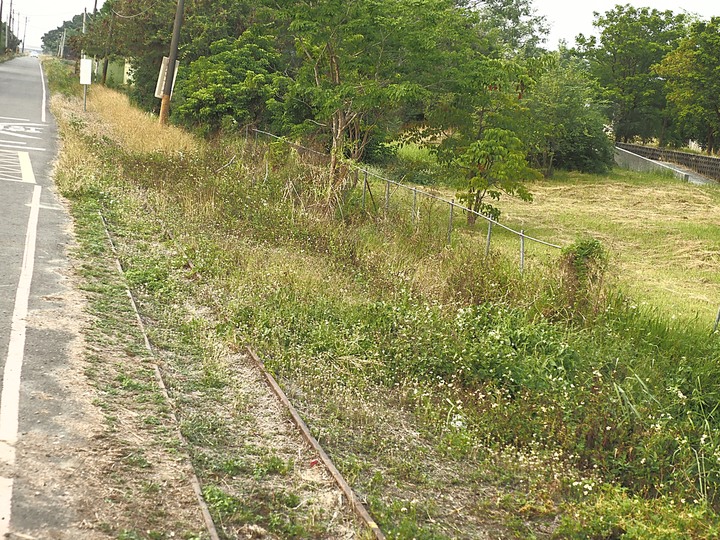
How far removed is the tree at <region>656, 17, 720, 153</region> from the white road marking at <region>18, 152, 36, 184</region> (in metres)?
39.5

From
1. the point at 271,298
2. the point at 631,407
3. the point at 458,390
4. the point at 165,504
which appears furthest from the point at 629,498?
the point at 271,298

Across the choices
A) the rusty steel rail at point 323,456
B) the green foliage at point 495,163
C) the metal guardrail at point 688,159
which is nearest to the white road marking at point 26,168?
the green foliage at point 495,163

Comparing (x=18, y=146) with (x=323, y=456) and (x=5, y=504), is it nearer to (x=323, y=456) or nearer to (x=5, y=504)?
(x=323, y=456)

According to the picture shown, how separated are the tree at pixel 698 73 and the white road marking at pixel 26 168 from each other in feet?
130

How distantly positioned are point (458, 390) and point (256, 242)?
6.21m

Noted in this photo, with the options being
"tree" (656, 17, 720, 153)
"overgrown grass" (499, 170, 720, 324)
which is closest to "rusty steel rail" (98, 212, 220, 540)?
"overgrown grass" (499, 170, 720, 324)

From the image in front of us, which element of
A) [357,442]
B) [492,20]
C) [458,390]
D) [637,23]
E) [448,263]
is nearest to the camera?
[357,442]

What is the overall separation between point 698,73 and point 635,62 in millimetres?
12346

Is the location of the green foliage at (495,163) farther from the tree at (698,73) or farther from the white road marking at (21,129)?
the tree at (698,73)

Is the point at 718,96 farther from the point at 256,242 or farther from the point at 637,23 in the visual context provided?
the point at 256,242

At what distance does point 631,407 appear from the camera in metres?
A: 7.14

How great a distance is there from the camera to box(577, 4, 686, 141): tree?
5869 centimetres

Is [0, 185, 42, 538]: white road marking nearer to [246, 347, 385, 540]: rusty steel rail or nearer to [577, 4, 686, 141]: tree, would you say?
[246, 347, 385, 540]: rusty steel rail

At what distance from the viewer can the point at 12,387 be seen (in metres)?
6.95
